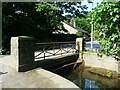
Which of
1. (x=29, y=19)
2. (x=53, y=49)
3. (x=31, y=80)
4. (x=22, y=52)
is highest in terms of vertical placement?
(x=29, y=19)

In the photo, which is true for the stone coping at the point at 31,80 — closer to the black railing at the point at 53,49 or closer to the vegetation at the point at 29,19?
the black railing at the point at 53,49

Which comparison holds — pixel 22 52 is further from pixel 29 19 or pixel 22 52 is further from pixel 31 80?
pixel 29 19

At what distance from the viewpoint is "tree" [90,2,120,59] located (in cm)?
630

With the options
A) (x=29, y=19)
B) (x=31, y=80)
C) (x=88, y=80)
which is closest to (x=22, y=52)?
(x=31, y=80)

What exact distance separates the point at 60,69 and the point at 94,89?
4.24 metres

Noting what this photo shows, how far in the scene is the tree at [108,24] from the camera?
20.7ft

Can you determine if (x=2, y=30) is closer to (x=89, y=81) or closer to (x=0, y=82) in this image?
(x=89, y=81)

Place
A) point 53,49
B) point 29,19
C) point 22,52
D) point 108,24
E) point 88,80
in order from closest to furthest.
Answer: point 108,24
point 22,52
point 88,80
point 53,49
point 29,19

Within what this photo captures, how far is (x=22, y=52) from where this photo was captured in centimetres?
1012

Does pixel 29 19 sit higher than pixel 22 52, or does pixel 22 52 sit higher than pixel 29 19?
pixel 29 19

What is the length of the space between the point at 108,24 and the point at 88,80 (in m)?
6.98

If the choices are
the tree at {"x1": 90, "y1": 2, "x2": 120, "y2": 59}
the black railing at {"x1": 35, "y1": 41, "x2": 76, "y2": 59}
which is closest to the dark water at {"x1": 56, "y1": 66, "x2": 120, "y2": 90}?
the black railing at {"x1": 35, "y1": 41, "x2": 76, "y2": 59}

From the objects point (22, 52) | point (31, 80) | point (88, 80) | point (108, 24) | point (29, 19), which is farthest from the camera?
point (29, 19)

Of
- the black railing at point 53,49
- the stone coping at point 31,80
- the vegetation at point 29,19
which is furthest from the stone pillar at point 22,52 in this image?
the vegetation at point 29,19
